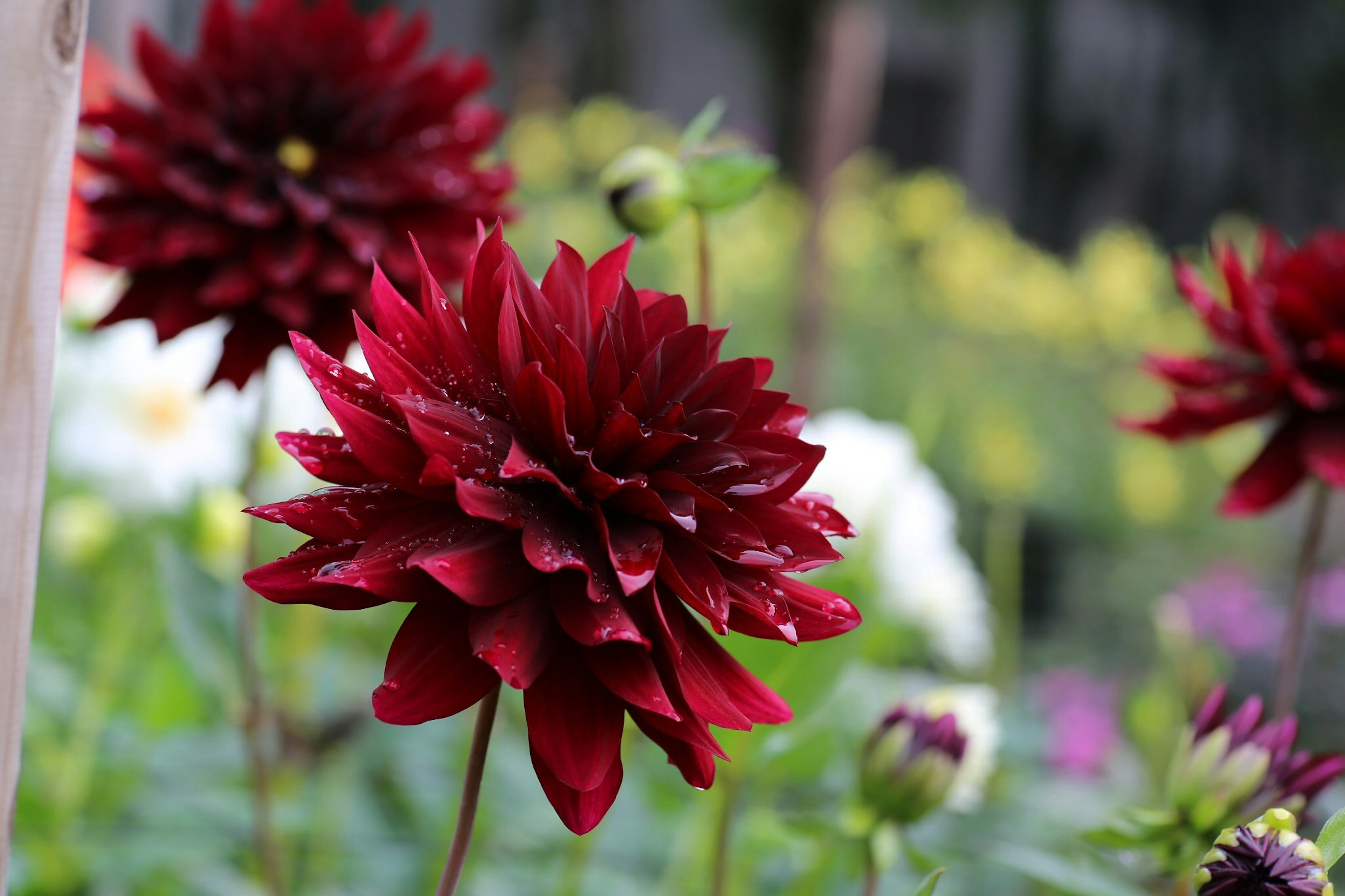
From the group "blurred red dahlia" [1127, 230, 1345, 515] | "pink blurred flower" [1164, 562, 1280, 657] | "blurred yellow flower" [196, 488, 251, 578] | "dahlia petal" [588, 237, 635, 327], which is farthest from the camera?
"pink blurred flower" [1164, 562, 1280, 657]

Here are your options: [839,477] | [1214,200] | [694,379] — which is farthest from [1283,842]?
[1214,200]

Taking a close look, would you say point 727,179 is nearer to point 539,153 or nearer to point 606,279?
point 606,279

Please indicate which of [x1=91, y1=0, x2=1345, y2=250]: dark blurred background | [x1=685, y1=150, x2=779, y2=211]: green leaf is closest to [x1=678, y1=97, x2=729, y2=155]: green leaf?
[x1=685, y1=150, x2=779, y2=211]: green leaf

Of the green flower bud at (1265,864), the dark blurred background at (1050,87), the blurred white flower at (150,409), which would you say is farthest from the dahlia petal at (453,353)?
the dark blurred background at (1050,87)

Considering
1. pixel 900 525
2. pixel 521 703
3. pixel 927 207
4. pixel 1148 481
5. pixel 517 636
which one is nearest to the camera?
pixel 517 636

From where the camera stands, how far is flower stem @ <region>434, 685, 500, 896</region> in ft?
1.19

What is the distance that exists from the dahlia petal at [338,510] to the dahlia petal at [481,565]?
30 millimetres

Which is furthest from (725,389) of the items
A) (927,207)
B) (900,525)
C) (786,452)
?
(927,207)

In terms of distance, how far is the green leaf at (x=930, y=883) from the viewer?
412mm

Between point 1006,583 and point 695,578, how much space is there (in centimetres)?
162

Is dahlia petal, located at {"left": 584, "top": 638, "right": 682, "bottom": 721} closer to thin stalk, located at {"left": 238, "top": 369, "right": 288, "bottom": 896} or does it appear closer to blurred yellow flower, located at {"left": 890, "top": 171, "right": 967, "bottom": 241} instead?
thin stalk, located at {"left": 238, "top": 369, "right": 288, "bottom": 896}

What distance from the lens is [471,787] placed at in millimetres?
368

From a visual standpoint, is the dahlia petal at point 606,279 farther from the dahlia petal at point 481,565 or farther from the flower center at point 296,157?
the flower center at point 296,157

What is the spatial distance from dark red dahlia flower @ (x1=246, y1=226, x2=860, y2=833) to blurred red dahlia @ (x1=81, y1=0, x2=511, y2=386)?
0.86 ft
